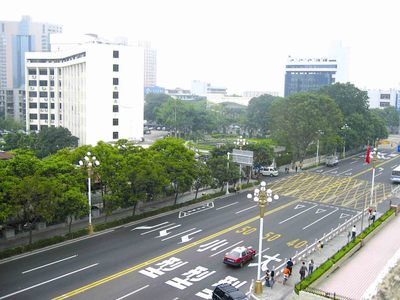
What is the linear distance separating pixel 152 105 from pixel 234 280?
388 ft

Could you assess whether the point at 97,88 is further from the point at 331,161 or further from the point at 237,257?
the point at 237,257

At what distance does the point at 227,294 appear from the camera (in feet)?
75.4

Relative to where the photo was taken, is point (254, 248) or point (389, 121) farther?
point (389, 121)

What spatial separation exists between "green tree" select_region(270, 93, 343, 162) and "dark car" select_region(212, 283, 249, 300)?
4654 centimetres

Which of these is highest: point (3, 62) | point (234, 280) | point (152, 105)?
point (3, 62)

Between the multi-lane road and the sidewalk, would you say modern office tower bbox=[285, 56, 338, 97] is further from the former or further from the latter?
the sidewalk

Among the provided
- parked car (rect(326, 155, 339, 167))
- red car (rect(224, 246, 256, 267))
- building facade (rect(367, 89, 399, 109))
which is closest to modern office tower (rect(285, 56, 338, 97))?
building facade (rect(367, 89, 399, 109))

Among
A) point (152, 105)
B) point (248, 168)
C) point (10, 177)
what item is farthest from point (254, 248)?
point (152, 105)

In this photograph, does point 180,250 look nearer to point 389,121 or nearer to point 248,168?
point 248,168

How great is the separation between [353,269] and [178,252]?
12.5 m

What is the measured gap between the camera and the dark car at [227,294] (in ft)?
74.9

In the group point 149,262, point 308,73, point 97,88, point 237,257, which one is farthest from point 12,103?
point 237,257

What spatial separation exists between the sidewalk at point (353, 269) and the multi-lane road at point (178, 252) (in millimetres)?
1721

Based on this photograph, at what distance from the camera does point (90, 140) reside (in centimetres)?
7662
